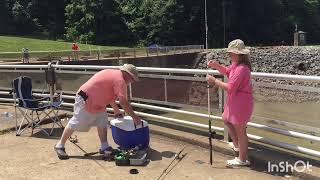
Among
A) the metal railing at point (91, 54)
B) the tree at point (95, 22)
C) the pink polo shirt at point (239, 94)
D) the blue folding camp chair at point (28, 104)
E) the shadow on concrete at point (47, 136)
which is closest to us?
the pink polo shirt at point (239, 94)

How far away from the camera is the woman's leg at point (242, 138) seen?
6.88m

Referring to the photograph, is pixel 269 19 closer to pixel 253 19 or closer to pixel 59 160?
pixel 253 19

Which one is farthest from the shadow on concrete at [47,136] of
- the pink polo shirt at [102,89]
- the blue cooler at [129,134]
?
the pink polo shirt at [102,89]

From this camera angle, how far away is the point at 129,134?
771 centimetres

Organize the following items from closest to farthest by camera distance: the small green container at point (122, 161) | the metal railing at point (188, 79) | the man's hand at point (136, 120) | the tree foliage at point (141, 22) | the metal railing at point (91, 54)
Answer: the metal railing at point (188, 79), the small green container at point (122, 161), the man's hand at point (136, 120), the metal railing at point (91, 54), the tree foliage at point (141, 22)

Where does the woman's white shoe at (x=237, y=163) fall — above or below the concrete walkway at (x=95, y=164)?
above

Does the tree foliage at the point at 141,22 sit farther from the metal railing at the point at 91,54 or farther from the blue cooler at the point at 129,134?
the blue cooler at the point at 129,134

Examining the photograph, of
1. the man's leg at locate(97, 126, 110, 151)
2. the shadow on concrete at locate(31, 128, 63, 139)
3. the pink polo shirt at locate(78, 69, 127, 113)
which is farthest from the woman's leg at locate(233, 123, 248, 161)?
the shadow on concrete at locate(31, 128, 63, 139)

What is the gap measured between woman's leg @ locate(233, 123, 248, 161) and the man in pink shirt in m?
1.43

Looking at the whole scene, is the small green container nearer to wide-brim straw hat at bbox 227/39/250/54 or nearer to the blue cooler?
the blue cooler

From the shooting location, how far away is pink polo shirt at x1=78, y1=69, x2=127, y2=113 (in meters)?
7.48

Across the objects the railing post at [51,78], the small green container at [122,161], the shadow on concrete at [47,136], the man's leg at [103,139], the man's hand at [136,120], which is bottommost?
the shadow on concrete at [47,136]

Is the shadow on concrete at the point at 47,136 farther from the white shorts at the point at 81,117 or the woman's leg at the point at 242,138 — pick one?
the woman's leg at the point at 242,138
